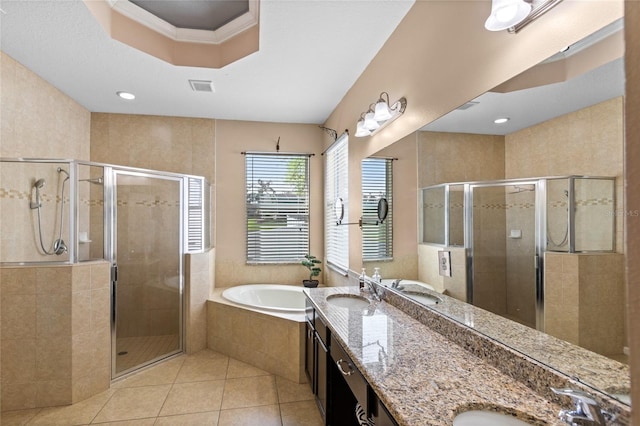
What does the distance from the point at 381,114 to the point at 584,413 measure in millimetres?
1809

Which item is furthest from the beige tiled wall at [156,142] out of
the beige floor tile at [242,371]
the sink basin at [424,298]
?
the sink basin at [424,298]

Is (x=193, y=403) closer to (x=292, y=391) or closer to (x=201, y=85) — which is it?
(x=292, y=391)

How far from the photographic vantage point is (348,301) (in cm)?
247

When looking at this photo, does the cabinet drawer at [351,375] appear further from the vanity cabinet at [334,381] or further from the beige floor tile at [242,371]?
the beige floor tile at [242,371]

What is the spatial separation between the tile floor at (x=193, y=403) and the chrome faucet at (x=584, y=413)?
184 cm

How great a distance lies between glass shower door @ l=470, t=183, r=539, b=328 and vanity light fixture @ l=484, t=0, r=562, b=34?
22.6 inches

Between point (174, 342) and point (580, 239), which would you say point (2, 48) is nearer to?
point (174, 342)

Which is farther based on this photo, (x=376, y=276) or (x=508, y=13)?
(x=376, y=276)

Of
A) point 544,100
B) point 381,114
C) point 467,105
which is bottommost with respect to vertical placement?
point 544,100

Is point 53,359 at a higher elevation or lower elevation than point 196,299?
lower

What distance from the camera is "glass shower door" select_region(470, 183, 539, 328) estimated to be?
3.97ft

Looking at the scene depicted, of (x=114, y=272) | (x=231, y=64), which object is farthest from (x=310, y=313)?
(x=231, y=64)

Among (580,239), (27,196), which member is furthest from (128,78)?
(580,239)

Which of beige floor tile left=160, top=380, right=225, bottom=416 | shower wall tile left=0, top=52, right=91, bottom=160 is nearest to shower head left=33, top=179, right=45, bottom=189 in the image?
shower wall tile left=0, top=52, right=91, bottom=160
